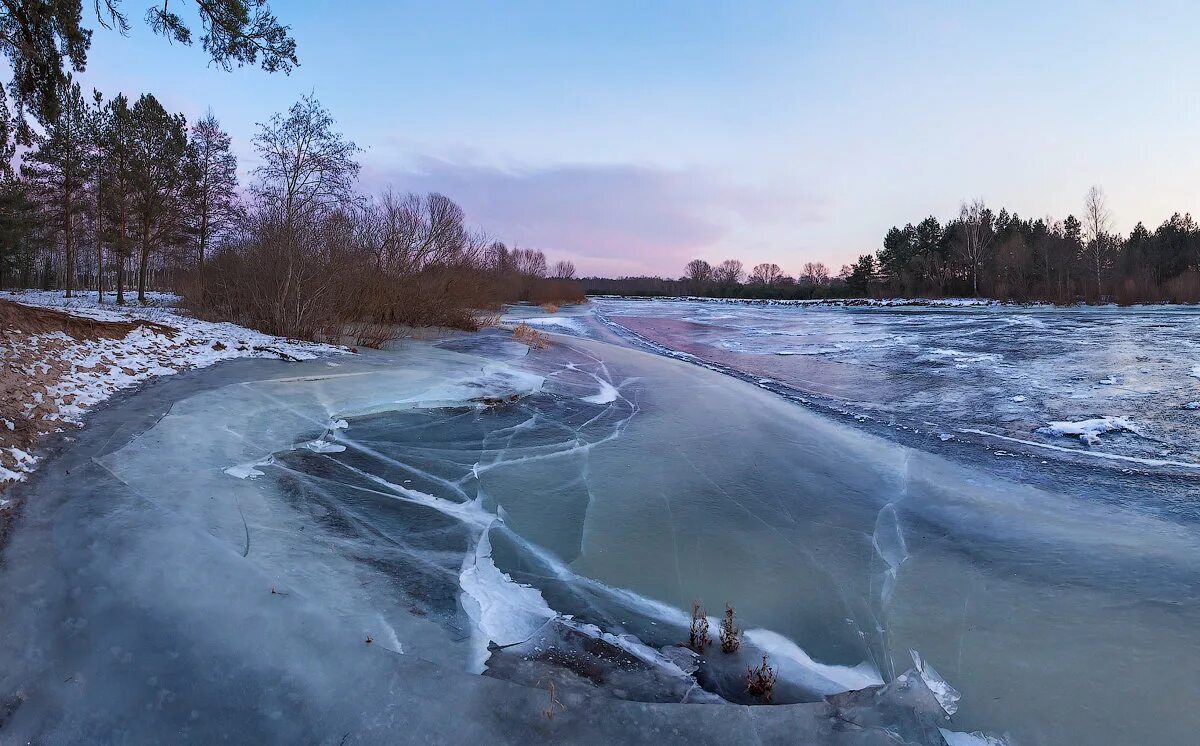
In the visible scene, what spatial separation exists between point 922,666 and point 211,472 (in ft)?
18.7

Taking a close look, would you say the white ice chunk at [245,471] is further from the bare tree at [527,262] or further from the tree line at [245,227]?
the bare tree at [527,262]

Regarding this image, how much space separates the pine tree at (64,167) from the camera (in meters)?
26.1

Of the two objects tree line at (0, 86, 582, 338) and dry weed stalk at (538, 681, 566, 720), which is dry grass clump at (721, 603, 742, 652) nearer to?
dry weed stalk at (538, 681, 566, 720)

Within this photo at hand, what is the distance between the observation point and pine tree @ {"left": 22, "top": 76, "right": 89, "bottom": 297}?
26062 mm

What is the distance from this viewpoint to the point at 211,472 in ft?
17.3

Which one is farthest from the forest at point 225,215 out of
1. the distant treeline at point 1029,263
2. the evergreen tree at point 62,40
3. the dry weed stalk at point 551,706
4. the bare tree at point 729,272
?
the bare tree at point 729,272

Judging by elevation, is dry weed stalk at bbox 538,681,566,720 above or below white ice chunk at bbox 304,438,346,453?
below

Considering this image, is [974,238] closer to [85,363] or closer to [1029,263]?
[1029,263]

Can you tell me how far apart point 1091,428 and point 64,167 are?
126 ft

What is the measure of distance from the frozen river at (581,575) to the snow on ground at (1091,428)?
5.3 inches

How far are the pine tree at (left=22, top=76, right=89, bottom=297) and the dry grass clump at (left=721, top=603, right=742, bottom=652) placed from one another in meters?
33.2

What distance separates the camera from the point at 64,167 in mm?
27281

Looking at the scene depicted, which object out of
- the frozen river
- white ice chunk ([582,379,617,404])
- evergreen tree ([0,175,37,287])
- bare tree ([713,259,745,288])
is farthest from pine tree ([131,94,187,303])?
bare tree ([713,259,745,288])

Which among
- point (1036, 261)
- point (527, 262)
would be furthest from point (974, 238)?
point (527, 262)
